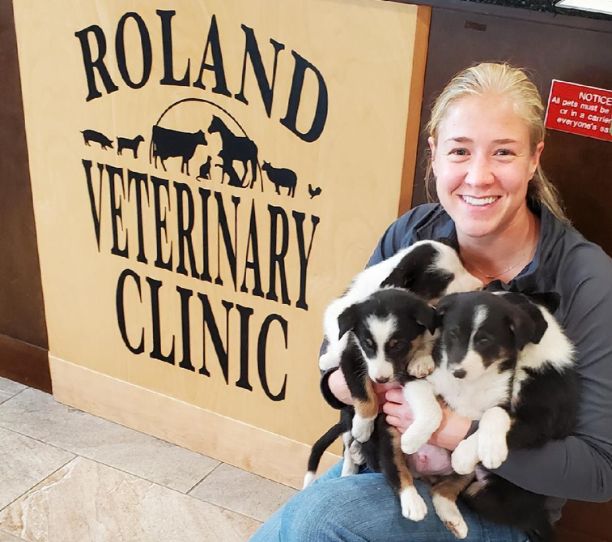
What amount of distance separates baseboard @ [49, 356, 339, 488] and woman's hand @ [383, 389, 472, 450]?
2.84 ft

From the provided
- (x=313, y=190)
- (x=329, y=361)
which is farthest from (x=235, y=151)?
(x=329, y=361)

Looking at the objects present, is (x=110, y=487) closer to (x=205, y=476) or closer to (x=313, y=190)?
(x=205, y=476)

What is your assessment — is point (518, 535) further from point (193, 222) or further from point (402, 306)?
point (193, 222)

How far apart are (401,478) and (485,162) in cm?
58

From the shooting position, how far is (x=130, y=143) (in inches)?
87.1

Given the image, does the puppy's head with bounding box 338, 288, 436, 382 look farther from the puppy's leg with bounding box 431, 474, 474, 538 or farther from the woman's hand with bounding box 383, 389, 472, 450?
the puppy's leg with bounding box 431, 474, 474, 538

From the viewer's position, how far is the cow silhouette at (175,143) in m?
2.11

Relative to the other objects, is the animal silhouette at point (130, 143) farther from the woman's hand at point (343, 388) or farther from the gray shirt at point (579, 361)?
the gray shirt at point (579, 361)

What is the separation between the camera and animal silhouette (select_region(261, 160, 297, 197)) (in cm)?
202

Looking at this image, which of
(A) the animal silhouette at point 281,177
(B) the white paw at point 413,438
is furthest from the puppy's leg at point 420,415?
(A) the animal silhouette at point 281,177

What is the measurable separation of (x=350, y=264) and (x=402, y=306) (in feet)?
2.21

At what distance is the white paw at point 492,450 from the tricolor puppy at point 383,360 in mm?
86

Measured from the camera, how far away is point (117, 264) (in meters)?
2.40

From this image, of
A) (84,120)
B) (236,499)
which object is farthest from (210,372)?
(84,120)
